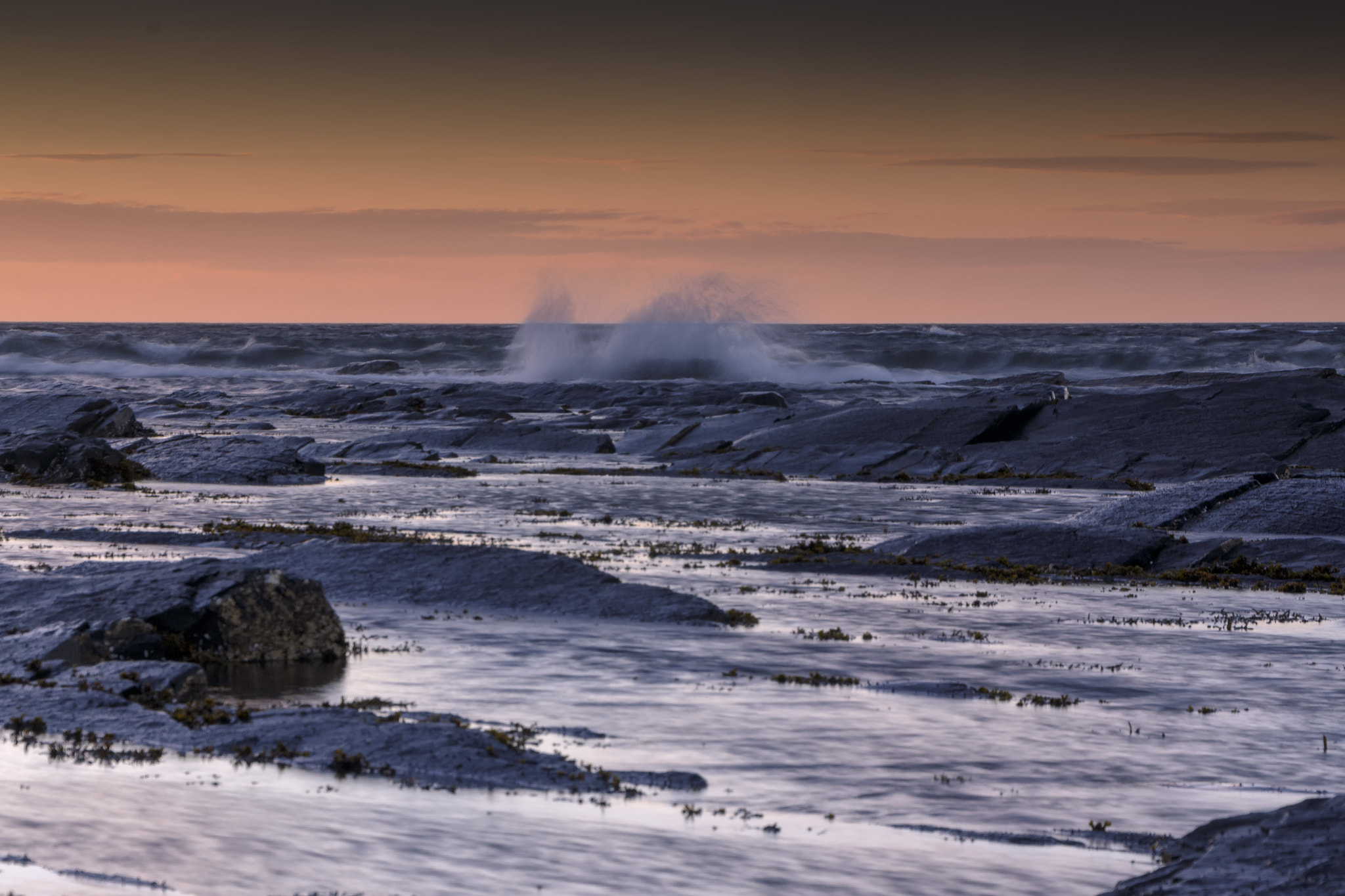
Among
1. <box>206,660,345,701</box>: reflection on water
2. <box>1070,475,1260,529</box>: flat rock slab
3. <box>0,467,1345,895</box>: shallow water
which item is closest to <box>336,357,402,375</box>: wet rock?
<box>1070,475,1260,529</box>: flat rock slab

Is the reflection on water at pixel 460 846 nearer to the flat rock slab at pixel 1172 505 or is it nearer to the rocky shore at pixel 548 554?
the rocky shore at pixel 548 554

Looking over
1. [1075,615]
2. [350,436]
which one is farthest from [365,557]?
[350,436]

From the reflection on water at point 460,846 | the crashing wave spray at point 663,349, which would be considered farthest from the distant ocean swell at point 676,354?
the reflection on water at point 460,846

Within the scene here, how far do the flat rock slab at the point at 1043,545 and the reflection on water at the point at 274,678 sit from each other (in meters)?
13.4

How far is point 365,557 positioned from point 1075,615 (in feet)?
32.9

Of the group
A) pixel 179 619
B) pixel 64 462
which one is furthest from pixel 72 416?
pixel 179 619

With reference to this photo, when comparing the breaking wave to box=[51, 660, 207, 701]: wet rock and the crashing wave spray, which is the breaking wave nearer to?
the crashing wave spray

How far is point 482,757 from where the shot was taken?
11000 millimetres

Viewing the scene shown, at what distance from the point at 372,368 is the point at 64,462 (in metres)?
86.6

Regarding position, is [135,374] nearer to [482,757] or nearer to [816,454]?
[816,454]

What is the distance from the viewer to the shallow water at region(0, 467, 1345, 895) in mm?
8867

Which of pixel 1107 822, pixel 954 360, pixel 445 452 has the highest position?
pixel 954 360

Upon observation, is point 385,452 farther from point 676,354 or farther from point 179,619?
point 676,354

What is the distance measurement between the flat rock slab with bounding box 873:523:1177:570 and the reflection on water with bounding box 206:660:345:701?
13.4 meters
